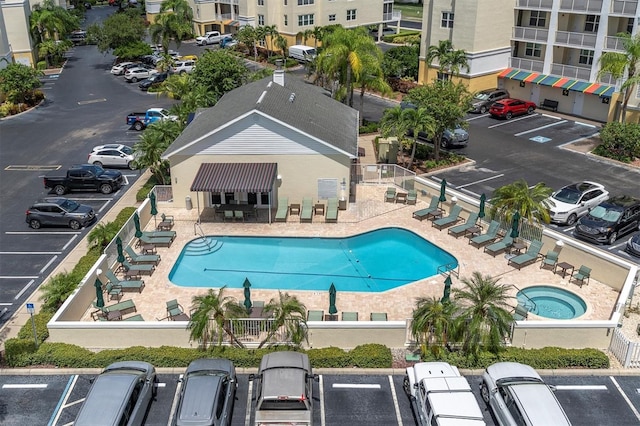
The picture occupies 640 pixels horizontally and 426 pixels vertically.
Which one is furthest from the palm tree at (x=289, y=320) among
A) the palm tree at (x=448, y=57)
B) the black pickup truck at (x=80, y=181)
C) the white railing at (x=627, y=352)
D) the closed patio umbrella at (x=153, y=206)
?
the palm tree at (x=448, y=57)

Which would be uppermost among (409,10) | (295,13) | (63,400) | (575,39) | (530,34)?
(295,13)

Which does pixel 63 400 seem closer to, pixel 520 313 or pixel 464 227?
pixel 520 313

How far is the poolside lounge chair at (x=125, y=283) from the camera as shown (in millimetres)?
26500

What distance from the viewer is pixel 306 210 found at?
1312 inches

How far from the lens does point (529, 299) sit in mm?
26641

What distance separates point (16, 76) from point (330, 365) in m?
46.0

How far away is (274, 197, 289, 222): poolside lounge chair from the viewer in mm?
32969

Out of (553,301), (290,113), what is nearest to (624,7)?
(290,113)

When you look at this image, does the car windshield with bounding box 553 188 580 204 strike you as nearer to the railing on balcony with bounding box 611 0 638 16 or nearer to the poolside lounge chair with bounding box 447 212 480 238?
the poolside lounge chair with bounding box 447 212 480 238

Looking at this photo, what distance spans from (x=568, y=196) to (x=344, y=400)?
1972 cm

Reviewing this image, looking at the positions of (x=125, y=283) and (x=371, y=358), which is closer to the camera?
(x=371, y=358)

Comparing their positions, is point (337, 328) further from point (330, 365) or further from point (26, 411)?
point (26, 411)

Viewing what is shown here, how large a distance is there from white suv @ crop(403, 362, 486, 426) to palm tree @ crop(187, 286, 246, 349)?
21.3 ft

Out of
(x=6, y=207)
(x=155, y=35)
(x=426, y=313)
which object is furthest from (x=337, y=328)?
(x=155, y=35)
